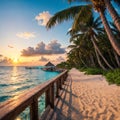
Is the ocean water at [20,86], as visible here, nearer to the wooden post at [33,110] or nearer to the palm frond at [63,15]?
the wooden post at [33,110]

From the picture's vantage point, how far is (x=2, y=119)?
207cm

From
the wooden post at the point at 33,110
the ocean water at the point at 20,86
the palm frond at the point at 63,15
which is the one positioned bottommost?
the ocean water at the point at 20,86

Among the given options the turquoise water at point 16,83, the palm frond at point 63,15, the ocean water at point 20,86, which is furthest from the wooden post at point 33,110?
the turquoise water at point 16,83

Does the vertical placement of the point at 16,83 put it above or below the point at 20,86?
above

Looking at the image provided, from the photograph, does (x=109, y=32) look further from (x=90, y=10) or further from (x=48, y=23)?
(x=48, y=23)

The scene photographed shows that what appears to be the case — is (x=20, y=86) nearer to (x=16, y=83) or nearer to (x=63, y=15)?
(x=16, y=83)

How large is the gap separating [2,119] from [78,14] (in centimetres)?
1225

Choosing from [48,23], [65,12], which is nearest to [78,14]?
[65,12]

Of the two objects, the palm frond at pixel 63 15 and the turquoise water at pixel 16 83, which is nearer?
the palm frond at pixel 63 15

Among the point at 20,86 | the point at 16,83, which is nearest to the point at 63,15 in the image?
the point at 20,86

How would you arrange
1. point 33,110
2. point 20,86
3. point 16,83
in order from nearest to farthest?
point 33,110 < point 20,86 < point 16,83

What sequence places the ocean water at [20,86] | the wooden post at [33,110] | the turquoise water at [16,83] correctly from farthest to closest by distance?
the turquoise water at [16,83]
the ocean water at [20,86]
the wooden post at [33,110]

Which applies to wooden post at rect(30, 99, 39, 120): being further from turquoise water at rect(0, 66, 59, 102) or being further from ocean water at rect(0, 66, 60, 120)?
turquoise water at rect(0, 66, 59, 102)

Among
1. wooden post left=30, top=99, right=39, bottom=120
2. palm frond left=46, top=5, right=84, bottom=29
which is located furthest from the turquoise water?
wooden post left=30, top=99, right=39, bottom=120
